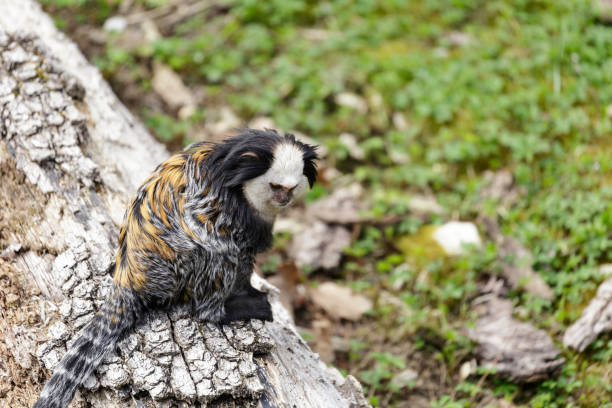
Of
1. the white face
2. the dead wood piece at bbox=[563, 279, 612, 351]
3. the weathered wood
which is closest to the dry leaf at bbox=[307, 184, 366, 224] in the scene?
the weathered wood

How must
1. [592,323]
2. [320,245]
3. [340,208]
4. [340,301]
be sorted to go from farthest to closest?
1. [340,208]
2. [320,245]
3. [340,301]
4. [592,323]

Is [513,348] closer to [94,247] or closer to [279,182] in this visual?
[279,182]

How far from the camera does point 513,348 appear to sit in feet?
13.7

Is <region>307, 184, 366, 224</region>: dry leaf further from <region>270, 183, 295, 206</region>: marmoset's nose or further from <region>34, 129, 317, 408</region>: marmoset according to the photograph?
<region>270, 183, 295, 206</region>: marmoset's nose

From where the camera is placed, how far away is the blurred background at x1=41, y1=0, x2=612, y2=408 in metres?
4.53

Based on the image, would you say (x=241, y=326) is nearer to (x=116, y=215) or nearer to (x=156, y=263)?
(x=156, y=263)

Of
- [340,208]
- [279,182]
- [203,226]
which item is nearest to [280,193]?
[279,182]

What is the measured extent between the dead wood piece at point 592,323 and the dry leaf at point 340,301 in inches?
63.0

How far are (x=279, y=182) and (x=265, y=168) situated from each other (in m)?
0.11

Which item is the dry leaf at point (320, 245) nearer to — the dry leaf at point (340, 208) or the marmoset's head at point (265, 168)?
the dry leaf at point (340, 208)

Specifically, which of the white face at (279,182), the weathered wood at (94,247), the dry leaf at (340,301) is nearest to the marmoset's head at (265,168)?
the white face at (279,182)

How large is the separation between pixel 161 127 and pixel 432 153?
9.75 ft

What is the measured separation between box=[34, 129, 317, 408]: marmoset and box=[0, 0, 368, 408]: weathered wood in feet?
0.49

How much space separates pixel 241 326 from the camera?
3277 millimetres
